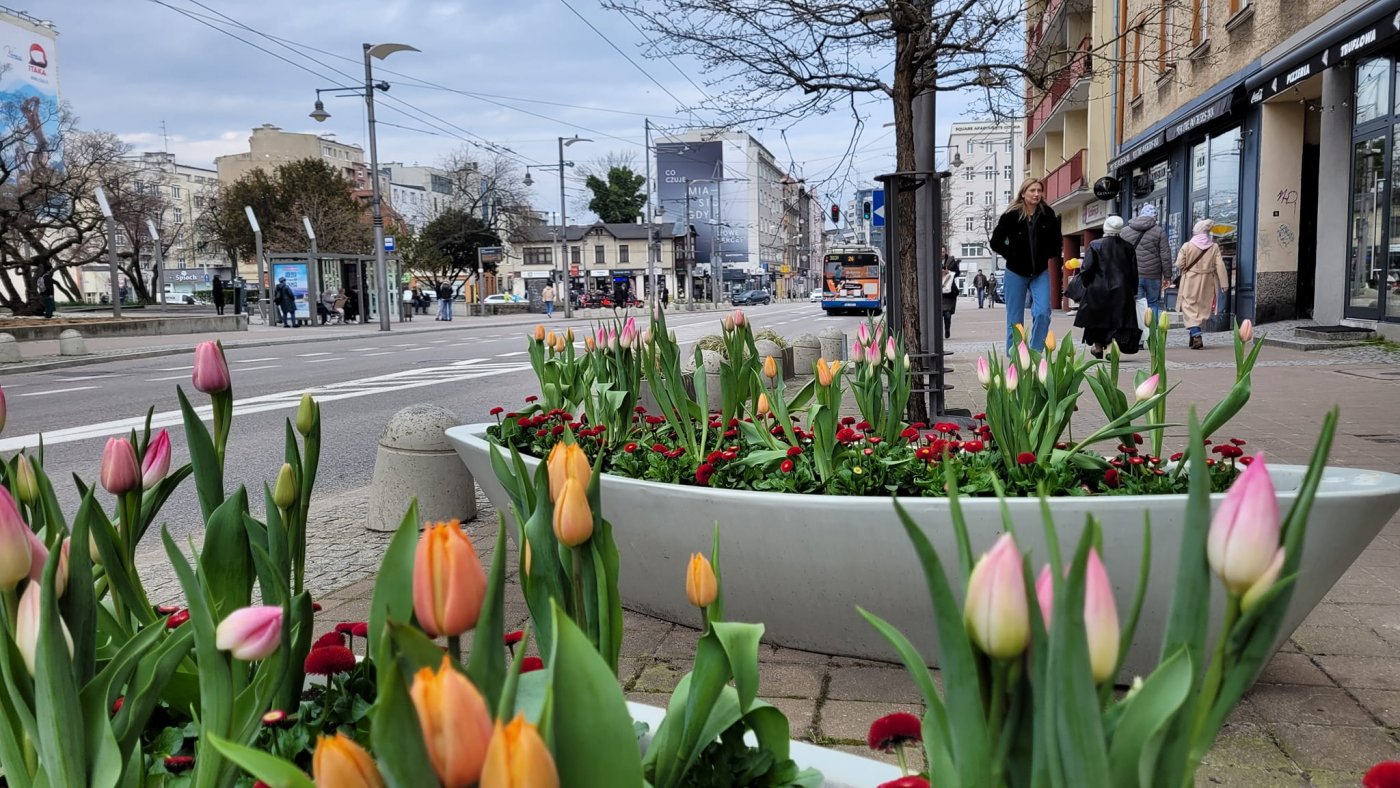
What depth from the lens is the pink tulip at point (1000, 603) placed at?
732 mm

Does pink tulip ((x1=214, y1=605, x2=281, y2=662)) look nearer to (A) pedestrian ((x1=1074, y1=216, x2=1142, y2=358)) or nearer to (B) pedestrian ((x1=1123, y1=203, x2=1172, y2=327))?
(A) pedestrian ((x1=1074, y1=216, x2=1142, y2=358))

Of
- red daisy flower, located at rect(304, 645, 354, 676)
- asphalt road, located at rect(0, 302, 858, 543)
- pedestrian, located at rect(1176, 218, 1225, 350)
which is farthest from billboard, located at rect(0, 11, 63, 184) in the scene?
red daisy flower, located at rect(304, 645, 354, 676)

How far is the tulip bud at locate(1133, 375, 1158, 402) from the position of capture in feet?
10.1

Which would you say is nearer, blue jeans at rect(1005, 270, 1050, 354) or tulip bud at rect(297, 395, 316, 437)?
tulip bud at rect(297, 395, 316, 437)

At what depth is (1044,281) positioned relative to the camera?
9125 mm

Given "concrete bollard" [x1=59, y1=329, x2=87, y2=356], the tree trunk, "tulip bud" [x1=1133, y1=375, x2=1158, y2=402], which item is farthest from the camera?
"concrete bollard" [x1=59, y1=329, x2=87, y2=356]

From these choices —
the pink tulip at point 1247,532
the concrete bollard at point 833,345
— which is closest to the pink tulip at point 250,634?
the pink tulip at point 1247,532

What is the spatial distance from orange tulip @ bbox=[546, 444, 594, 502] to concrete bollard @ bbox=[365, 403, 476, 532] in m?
3.62

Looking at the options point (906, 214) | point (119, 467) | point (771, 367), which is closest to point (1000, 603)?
point (119, 467)

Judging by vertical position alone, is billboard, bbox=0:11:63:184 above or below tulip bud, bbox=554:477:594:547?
above

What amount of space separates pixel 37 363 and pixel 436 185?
111958mm

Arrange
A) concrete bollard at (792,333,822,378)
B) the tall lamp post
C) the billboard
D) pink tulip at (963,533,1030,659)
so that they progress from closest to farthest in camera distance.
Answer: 1. pink tulip at (963,533,1030,659)
2. concrete bollard at (792,333,822,378)
3. the tall lamp post
4. the billboard

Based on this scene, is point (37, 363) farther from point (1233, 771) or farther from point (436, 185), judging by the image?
point (436, 185)

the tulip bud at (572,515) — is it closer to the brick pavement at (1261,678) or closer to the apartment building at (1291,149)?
the brick pavement at (1261,678)
